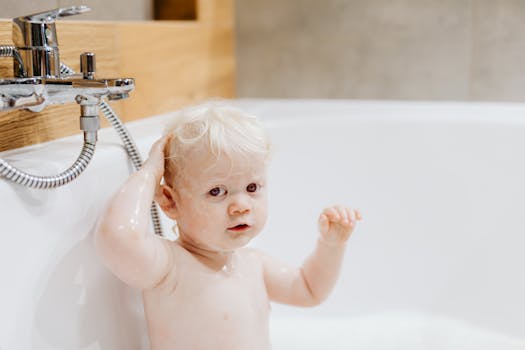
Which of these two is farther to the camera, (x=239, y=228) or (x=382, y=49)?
(x=382, y=49)

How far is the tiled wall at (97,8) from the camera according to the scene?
0.99m

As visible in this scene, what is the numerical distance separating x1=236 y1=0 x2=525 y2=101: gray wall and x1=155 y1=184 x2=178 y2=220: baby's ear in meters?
1.04

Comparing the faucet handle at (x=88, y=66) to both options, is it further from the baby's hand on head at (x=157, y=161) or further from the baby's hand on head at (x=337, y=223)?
the baby's hand on head at (x=337, y=223)

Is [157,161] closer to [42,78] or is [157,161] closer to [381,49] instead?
[42,78]

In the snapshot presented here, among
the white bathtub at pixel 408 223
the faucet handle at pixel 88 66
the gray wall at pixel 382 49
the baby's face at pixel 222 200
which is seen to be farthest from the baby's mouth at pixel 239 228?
the gray wall at pixel 382 49

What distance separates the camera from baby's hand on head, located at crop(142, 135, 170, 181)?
32.5 inches

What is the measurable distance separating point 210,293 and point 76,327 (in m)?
0.16

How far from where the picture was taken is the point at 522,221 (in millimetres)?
1355

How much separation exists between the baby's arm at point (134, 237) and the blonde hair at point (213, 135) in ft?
0.12

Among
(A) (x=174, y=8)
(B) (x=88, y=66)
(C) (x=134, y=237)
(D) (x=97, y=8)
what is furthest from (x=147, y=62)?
(C) (x=134, y=237)

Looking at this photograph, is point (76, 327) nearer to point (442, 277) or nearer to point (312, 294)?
point (312, 294)

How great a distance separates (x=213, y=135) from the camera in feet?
2.70

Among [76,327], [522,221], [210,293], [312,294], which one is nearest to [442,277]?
[522,221]

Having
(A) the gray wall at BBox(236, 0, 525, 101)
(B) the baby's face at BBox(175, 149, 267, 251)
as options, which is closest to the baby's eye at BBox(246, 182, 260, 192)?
(B) the baby's face at BBox(175, 149, 267, 251)
